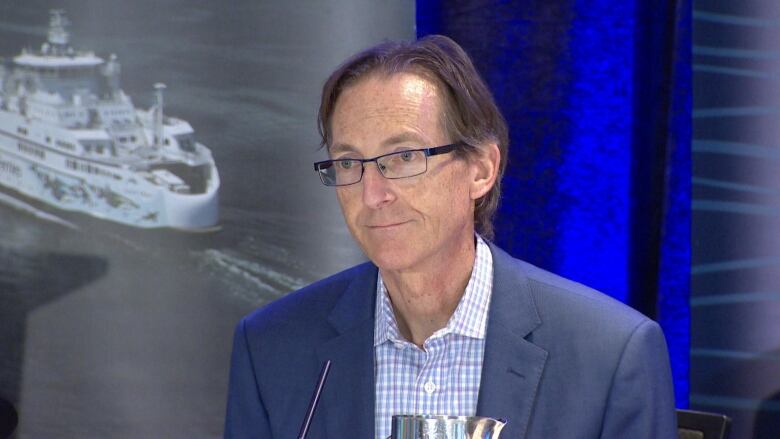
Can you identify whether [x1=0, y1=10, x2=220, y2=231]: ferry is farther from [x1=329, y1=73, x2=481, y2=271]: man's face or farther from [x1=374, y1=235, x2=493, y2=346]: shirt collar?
A: [x1=329, y1=73, x2=481, y2=271]: man's face

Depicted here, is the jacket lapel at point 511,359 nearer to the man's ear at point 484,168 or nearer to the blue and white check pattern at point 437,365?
the blue and white check pattern at point 437,365

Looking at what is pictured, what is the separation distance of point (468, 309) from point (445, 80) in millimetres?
382

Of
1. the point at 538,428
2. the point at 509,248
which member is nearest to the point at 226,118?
the point at 509,248

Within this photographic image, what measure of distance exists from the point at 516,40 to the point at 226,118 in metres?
0.94

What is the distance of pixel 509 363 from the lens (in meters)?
1.87

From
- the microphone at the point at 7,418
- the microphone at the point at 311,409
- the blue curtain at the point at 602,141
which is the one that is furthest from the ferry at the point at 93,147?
the microphone at the point at 311,409

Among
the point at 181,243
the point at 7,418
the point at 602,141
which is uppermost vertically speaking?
the point at 602,141

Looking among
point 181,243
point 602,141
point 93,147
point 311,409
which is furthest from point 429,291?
point 602,141

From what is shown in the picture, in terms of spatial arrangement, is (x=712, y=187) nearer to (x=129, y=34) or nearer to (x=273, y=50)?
(x=273, y=50)

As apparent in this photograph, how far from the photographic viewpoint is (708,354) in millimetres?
3084

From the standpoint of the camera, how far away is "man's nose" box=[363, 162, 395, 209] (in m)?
1.81

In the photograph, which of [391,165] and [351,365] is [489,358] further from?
[391,165]

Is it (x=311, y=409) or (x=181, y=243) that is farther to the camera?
(x=181, y=243)

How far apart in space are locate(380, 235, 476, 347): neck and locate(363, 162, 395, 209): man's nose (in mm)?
161
